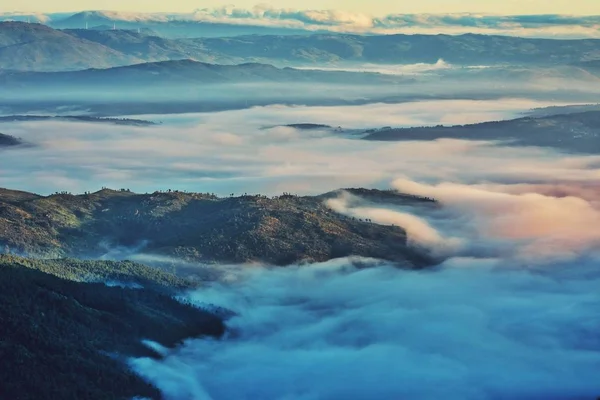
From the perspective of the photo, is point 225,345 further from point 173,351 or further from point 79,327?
point 79,327

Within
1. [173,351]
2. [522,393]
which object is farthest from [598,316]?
[173,351]

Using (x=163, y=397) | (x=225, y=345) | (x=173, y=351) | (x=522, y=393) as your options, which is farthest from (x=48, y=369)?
(x=522, y=393)

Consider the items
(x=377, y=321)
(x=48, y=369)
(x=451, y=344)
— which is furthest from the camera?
(x=377, y=321)

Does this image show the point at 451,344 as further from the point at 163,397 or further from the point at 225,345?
the point at 163,397

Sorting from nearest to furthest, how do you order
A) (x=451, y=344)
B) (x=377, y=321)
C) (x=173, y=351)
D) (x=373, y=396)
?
(x=373, y=396) → (x=173, y=351) → (x=451, y=344) → (x=377, y=321)

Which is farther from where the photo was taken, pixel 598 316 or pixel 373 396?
pixel 598 316

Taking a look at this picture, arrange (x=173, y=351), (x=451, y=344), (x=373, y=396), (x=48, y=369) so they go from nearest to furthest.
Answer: (x=48, y=369)
(x=373, y=396)
(x=173, y=351)
(x=451, y=344)
